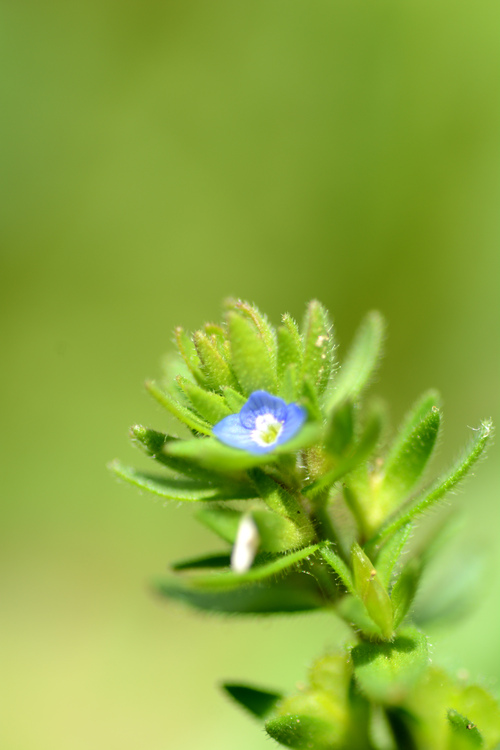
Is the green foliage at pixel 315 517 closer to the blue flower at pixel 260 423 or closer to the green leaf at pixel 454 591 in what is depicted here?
the blue flower at pixel 260 423

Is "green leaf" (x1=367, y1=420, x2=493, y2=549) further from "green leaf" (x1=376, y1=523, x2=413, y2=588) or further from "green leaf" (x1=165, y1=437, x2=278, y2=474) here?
"green leaf" (x1=165, y1=437, x2=278, y2=474)

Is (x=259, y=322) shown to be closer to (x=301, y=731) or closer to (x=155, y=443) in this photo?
(x=155, y=443)

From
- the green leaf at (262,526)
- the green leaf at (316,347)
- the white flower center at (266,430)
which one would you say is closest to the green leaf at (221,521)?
the green leaf at (262,526)

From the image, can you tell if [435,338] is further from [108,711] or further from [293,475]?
[293,475]

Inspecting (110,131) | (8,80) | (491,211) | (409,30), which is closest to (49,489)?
(110,131)

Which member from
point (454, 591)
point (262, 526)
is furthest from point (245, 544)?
point (454, 591)

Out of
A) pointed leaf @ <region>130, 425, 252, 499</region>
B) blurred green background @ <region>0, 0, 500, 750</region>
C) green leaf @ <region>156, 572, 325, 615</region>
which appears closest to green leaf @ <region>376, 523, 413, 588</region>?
green leaf @ <region>156, 572, 325, 615</region>

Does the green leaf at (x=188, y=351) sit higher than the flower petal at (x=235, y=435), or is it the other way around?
the green leaf at (x=188, y=351)
